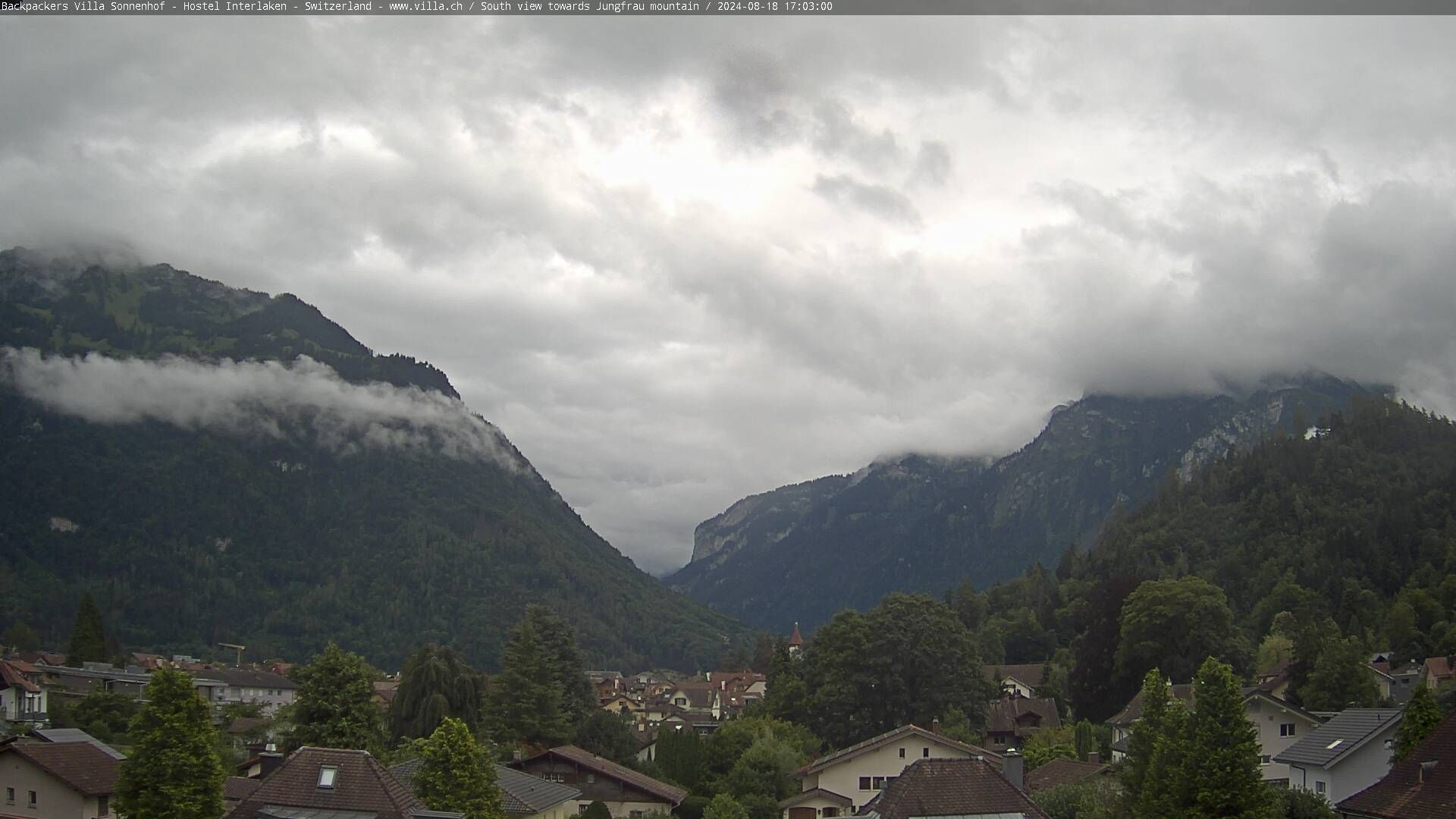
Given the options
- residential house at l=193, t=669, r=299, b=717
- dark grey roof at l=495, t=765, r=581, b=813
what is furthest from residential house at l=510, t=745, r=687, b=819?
residential house at l=193, t=669, r=299, b=717

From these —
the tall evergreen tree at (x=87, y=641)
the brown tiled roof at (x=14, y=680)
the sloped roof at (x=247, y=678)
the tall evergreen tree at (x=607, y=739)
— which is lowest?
the tall evergreen tree at (x=607, y=739)

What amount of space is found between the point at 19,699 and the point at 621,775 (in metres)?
49.4

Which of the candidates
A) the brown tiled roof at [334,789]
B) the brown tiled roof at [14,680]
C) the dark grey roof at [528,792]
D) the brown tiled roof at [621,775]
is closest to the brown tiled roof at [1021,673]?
the brown tiled roof at [621,775]

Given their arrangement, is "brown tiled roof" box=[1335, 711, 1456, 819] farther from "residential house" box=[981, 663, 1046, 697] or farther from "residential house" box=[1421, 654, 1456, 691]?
"residential house" box=[981, 663, 1046, 697]

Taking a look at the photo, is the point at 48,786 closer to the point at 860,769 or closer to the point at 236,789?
the point at 236,789

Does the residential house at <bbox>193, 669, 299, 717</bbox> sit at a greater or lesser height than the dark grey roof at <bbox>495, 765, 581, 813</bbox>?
greater

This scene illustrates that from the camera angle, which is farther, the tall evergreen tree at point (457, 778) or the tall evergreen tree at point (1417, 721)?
the tall evergreen tree at point (457, 778)

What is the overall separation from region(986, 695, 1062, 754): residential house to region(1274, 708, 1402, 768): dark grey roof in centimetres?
3223

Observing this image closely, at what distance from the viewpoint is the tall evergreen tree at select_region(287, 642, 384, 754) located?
57656 millimetres

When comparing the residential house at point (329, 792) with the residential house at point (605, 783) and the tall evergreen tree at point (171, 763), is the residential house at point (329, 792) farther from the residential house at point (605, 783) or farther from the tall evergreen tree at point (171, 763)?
the residential house at point (605, 783)

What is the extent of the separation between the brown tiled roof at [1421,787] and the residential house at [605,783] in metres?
30.6

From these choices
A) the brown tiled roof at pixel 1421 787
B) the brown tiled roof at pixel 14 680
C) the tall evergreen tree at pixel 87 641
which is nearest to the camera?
the brown tiled roof at pixel 1421 787

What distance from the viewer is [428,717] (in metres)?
74.8

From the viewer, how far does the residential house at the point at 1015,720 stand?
8744 cm
